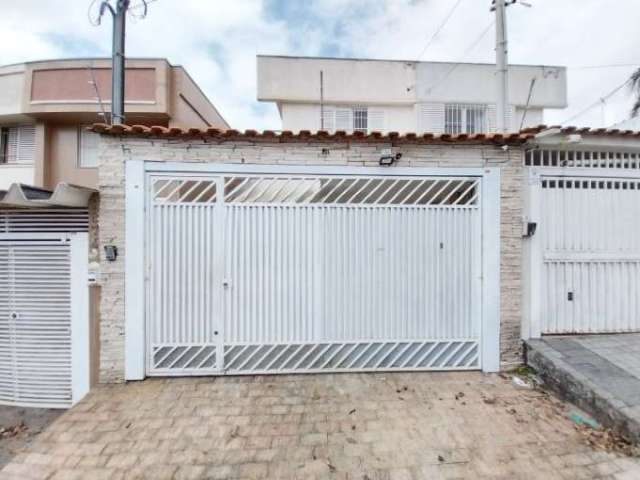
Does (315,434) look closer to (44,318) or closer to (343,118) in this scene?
(44,318)

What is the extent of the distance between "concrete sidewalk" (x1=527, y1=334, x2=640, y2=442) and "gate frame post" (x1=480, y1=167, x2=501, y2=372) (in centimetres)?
58

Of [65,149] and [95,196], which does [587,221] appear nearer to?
[95,196]

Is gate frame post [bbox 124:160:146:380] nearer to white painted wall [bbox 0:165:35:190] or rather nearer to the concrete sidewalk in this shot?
the concrete sidewalk

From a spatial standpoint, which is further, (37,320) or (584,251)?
(584,251)

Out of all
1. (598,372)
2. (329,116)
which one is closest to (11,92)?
(329,116)

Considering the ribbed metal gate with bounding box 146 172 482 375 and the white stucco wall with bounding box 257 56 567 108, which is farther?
the white stucco wall with bounding box 257 56 567 108

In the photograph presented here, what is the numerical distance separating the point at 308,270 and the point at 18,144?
13.6 metres

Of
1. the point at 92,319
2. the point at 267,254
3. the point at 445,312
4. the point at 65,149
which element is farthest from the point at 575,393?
the point at 65,149

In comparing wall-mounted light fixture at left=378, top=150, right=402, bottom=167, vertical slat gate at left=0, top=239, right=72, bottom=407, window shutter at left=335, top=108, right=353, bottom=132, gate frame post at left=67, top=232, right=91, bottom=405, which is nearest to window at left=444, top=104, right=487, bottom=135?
window shutter at left=335, top=108, right=353, bottom=132

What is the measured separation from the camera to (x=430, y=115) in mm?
13273

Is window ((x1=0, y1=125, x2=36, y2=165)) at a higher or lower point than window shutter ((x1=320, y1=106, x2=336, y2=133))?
lower

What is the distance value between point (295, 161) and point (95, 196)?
3.03 meters

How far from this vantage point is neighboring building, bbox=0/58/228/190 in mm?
10672

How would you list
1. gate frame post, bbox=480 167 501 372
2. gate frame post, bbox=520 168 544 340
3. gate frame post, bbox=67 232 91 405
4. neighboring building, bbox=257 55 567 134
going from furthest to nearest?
neighboring building, bbox=257 55 567 134 < gate frame post, bbox=520 168 544 340 < gate frame post, bbox=480 167 501 372 < gate frame post, bbox=67 232 91 405
